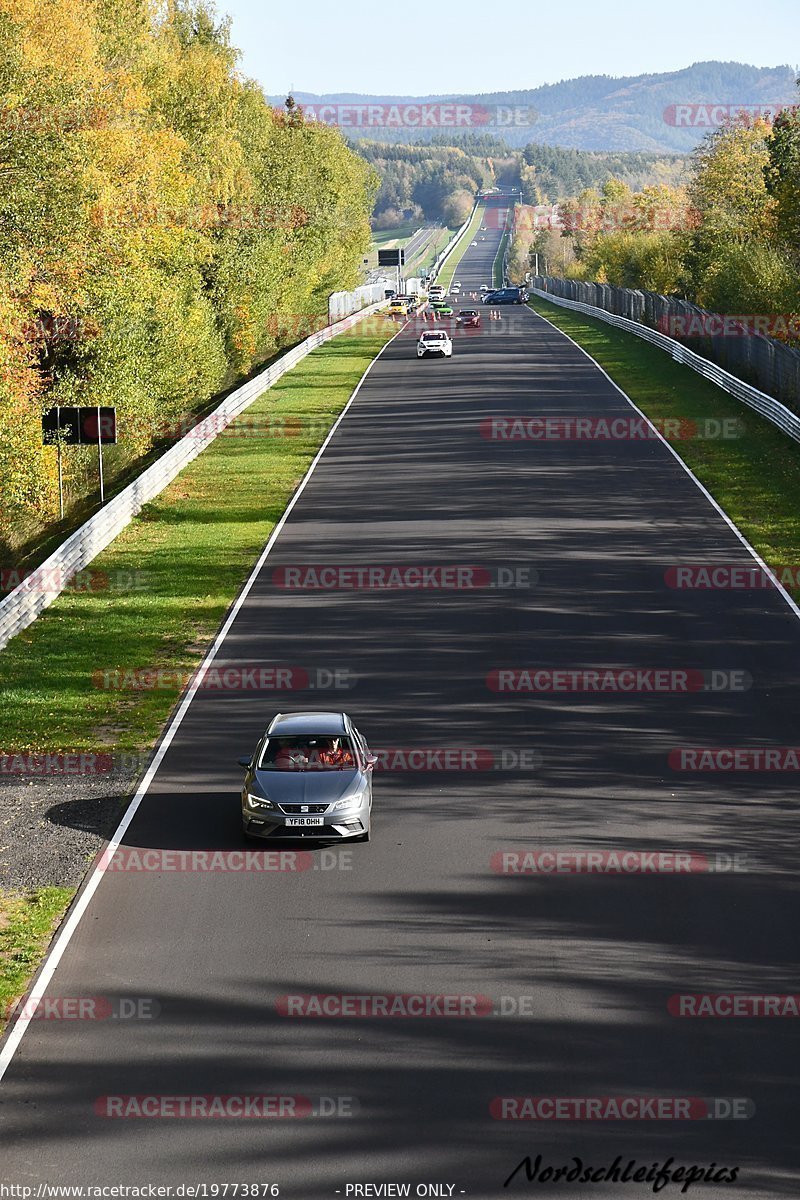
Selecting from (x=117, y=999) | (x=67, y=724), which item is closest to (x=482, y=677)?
(x=67, y=724)

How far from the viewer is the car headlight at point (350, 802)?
17406mm

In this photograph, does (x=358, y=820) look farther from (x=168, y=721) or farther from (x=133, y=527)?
(x=133, y=527)

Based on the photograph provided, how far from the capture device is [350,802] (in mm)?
17484

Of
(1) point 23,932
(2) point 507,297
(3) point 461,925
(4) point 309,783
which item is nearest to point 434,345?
(2) point 507,297

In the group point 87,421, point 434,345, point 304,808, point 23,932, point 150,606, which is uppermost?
point 434,345

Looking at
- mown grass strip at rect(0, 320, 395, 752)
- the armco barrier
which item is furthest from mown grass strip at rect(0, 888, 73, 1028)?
the armco barrier

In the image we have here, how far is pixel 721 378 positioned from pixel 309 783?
43848mm

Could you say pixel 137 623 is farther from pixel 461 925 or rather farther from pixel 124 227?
pixel 124 227

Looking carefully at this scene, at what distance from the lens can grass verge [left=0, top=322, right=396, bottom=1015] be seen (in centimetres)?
2166

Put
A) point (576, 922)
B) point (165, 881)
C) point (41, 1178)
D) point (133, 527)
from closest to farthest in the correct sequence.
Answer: point (41, 1178)
point (576, 922)
point (165, 881)
point (133, 527)

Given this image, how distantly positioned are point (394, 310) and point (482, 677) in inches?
3587

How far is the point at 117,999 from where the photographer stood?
45.9ft

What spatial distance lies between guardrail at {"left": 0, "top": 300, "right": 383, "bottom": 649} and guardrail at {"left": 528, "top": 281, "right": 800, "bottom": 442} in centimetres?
1924

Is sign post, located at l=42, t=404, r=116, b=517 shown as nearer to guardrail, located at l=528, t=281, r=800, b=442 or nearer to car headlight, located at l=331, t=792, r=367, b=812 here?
car headlight, located at l=331, t=792, r=367, b=812
